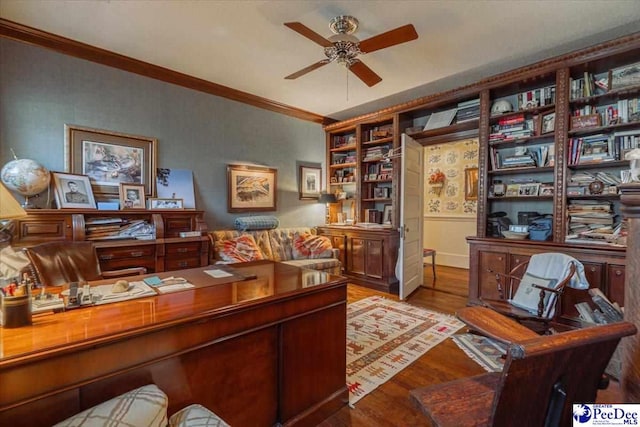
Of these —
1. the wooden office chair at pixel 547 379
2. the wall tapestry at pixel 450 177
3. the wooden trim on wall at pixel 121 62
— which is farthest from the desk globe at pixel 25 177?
the wall tapestry at pixel 450 177

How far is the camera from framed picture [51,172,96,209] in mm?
2844

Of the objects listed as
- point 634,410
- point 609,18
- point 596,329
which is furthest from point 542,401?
point 609,18

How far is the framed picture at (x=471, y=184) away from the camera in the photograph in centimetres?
566

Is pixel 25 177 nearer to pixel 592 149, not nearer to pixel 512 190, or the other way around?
pixel 512 190

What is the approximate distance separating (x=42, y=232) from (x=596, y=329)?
3.65 metres

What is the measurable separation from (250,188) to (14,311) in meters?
3.46

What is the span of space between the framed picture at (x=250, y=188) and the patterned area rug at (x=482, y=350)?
3105mm

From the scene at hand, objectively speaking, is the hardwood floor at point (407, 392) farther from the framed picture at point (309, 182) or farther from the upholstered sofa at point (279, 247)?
the framed picture at point (309, 182)

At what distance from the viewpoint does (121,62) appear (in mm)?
3203

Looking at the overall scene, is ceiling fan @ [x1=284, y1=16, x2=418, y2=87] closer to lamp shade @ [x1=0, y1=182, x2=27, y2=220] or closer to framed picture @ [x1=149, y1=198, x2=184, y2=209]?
lamp shade @ [x1=0, y1=182, x2=27, y2=220]

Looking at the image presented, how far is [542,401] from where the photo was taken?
799 millimetres

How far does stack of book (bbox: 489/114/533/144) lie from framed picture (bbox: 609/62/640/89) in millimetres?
718

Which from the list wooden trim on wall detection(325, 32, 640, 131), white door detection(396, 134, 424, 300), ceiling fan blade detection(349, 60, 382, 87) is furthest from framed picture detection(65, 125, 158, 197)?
wooden trim on wall detection(325, 32, 640, 131)

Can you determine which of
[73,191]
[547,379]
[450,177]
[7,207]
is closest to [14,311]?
[7,207]
